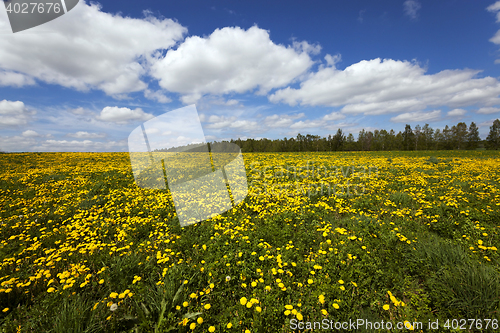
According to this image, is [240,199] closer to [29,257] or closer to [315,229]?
[315,229]

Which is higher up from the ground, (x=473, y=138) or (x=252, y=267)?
(x=473, y=138)

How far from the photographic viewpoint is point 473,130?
73.3 m

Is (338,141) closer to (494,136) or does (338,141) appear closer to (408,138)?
(408,138)

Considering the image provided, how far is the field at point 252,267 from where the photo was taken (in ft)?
9.46

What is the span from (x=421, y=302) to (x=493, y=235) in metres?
3.48

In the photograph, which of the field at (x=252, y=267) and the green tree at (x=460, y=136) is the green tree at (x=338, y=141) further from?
the field at (x=252, y=267)

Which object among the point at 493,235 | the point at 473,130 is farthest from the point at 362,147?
the point at 493,235

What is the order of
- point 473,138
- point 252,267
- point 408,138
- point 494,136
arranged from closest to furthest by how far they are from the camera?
point 252,267 → point 494,136 → point 473,138 → point 408,138

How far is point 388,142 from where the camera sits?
8469 cm

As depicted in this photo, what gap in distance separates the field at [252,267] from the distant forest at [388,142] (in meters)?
68.9

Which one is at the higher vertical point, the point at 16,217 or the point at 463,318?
the point at 16,217

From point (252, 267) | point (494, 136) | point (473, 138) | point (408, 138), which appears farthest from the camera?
point (408, 138)

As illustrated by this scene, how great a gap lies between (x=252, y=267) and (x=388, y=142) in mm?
103084

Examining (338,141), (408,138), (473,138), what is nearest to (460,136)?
(473,138)
